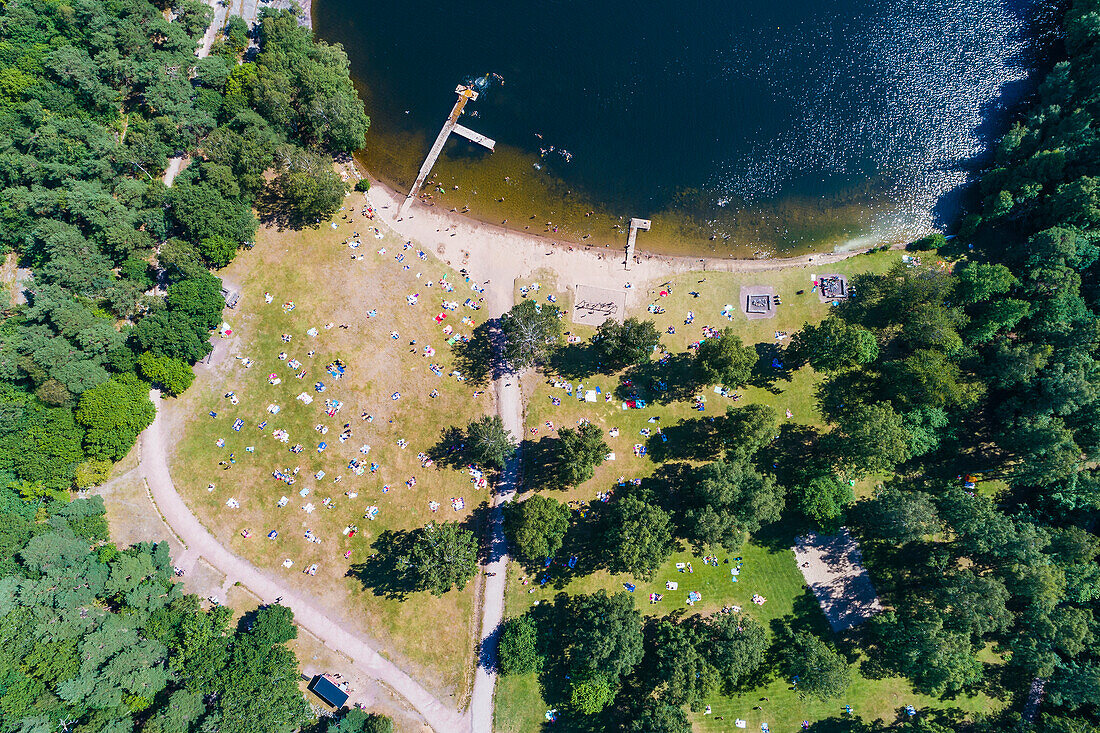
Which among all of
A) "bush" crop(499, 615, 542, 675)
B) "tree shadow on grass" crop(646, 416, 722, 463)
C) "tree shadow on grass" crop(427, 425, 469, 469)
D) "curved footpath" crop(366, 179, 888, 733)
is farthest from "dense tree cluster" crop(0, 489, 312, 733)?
"tree shadow on grass" crop(646, 416, 722, 463)

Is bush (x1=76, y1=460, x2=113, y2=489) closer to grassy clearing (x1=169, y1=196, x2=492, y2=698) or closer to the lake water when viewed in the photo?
grassy clearing (x1=169, y1=196, x2=492, y2=698)

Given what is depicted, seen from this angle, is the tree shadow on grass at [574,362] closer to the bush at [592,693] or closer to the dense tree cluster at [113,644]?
the bush at [592,693]

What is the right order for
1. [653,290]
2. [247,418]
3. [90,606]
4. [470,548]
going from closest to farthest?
[90,606] < [470,548] < [247,418] < [653,290]

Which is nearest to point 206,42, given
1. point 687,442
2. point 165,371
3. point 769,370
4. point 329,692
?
point 165,371

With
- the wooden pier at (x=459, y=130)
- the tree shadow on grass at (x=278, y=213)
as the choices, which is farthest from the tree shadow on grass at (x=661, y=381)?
the tree shadow on grass at (x=278, y=213)

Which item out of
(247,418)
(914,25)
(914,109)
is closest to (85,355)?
(247,418)

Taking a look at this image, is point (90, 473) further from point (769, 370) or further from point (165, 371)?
point (769, 370)

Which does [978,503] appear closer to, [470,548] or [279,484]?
[470,548]
